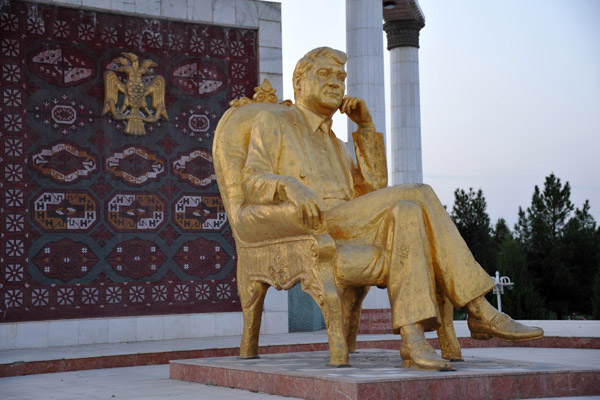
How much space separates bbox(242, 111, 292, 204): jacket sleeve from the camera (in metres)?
4.64

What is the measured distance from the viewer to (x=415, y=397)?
12.0 feet

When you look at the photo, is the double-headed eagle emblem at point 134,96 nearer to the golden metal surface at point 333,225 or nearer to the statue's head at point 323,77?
the golden metal surface at point 333,225

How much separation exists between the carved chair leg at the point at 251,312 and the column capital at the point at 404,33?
12633mm

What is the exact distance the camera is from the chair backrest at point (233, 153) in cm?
519

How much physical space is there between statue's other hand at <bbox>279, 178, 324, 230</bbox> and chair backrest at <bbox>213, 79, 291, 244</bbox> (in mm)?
774

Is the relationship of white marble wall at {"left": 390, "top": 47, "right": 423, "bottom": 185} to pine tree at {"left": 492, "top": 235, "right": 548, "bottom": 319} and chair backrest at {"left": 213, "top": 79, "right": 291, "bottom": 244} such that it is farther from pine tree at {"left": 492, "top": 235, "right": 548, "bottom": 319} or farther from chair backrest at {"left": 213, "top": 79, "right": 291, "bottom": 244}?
chair backrest at {"left": 213, "top": 79, "right": 291, "bottom": 244}

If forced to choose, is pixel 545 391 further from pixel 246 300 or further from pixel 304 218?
pixel 246 300

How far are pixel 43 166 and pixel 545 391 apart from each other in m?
6.05

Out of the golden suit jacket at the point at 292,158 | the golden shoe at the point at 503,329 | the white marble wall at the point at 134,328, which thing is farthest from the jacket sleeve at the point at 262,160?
the white marble wall at the point at 134,328

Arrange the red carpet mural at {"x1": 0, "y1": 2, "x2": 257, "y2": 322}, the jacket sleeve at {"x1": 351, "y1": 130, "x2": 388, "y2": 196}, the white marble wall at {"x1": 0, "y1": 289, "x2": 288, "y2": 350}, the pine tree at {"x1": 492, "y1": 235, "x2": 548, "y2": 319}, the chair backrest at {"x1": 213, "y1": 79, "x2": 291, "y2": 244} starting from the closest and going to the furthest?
1. the chair backrest at {"x1": 213, "y1": 79, "x2": 291, "y2": 244}
2. the jacket sleeve at {"x1": 351, "y1": 130, "x2": 388, "y2": 196}
3. the white marble wall at {"x1": 0, "y1": 289, "x2": 288, "y2": 350}
4. the red carpet mural at {"x1": 0, "y1": 2, "x2": 257, "y2": 322}
5. the pine tree at {"x1": 492, "y1": 235, "x2": 548, "y2": 319}

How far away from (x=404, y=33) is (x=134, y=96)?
9.36 metres

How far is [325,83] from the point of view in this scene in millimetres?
5102

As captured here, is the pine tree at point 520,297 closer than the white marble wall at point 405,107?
No

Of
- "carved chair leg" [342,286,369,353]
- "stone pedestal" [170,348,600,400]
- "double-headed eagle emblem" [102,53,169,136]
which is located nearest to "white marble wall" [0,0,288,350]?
"double-headed eagle emblem" [102,53,169,136]
